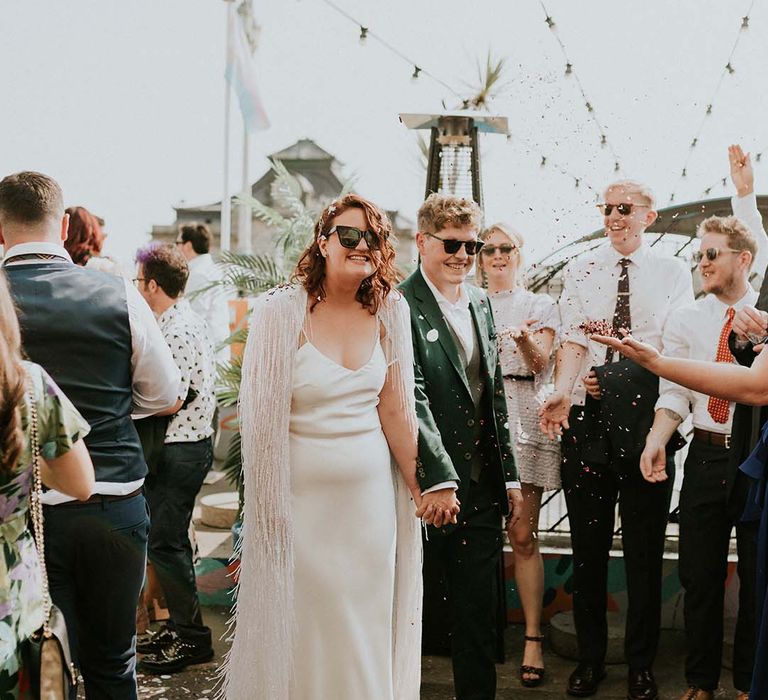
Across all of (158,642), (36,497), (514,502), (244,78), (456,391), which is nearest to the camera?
(36,497)

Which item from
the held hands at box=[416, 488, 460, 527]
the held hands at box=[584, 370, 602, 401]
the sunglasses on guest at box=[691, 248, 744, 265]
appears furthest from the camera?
the held hands at box=[584, 370, 602, 401]

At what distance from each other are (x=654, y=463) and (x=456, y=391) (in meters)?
1.00

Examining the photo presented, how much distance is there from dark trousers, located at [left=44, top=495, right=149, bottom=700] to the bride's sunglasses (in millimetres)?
1162

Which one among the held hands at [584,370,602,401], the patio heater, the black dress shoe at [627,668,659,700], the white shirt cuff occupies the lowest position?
the black dress shoe at [627,668,659,700]

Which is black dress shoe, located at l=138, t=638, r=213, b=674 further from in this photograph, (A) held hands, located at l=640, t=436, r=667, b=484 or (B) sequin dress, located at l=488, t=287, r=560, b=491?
(A) held hands, located at l=640, t=436, r=667, b=484

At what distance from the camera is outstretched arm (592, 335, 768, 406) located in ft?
9.29

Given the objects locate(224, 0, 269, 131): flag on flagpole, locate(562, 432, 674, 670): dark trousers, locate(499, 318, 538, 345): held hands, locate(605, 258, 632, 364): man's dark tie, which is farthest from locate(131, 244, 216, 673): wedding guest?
locate(224, 0, 269, 131): flag on flagpole

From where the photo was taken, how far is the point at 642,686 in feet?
13.7

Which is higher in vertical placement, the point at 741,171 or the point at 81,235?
the point at 741,171

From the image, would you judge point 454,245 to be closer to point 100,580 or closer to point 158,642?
point 100,580

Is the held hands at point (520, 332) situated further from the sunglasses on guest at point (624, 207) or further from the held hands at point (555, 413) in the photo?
the sunglasses on guest at point (624, 207)

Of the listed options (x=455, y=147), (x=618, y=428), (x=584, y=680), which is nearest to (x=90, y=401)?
(x=618, y=428)

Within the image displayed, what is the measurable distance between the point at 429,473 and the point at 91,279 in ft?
4.47

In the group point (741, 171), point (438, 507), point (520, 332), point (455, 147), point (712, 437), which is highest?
point (455, 147)
